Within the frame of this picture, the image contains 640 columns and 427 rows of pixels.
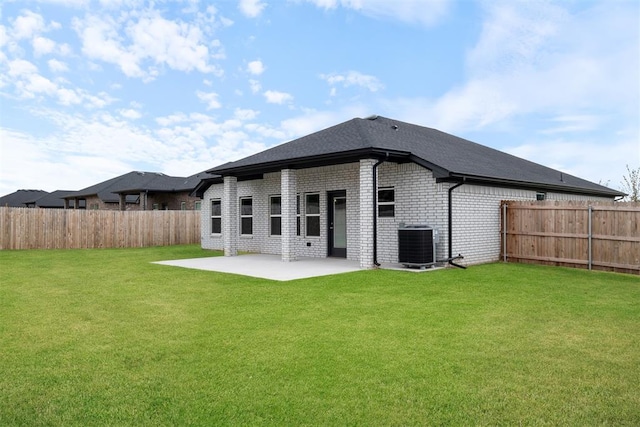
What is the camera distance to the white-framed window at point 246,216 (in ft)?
55.9

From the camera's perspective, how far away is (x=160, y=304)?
6.84 m

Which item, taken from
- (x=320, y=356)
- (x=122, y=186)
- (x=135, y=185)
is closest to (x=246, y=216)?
(x=320, y=356)

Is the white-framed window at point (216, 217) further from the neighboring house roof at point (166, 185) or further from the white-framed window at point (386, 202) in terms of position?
the neighboring house roof at point (166, 185)

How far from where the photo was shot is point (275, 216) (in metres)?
15.9

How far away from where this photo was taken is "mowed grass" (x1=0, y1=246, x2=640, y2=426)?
3078 mm

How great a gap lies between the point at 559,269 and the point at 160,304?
10.1m

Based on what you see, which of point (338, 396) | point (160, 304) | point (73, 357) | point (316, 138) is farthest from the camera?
point (316, 138)

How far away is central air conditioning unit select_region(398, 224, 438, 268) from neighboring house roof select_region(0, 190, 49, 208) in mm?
48796

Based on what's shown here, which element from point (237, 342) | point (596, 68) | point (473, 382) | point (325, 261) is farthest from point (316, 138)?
point (473, 382)

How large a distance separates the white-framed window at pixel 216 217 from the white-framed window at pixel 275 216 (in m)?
3.40

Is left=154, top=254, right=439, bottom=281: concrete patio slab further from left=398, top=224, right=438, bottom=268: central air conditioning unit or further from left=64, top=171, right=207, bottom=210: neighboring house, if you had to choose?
left=64, top=171, right=207, bottom=210: neighboring house

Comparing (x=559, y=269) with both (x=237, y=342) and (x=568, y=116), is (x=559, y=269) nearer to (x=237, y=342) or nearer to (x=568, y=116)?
(x=568, y=116)

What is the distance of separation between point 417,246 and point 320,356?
6901 millimetres

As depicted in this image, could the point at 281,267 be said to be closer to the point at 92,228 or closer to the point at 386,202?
the point at 386,202
